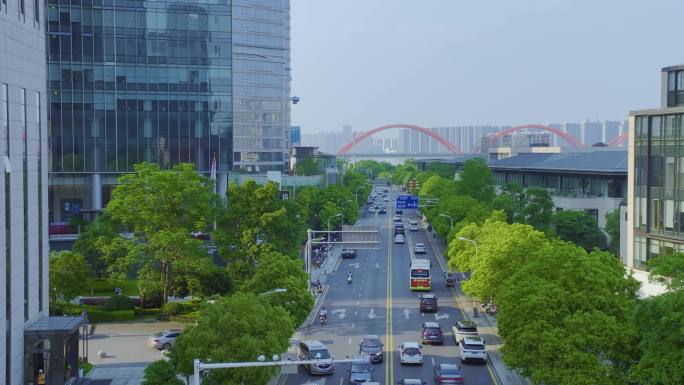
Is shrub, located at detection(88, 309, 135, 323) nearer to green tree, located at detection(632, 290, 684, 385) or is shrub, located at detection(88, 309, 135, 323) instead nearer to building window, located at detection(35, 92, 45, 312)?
building window, located at detection(35, 92, 45, 312)

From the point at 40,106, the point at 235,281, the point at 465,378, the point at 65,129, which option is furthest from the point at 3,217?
the point at 65,129

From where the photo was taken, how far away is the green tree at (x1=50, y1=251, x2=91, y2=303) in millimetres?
59844

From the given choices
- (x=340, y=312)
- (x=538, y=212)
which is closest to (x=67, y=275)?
(x=340, y=312)

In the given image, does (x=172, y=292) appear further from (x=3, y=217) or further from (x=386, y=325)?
(x=3, y=217)

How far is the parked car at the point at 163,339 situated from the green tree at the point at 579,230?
5016cm

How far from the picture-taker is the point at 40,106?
142ft

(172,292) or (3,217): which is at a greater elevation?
(3,217)

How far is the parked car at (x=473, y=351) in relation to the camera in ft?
159

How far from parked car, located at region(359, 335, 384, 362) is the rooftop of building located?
184 feet

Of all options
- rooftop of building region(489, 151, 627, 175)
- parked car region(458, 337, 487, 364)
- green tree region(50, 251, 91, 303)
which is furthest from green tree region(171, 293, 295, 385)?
rooftop of building region(489, 151, 627, 175)

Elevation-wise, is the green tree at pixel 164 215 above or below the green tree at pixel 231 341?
above

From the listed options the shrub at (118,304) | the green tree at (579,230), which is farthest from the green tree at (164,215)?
the green tree at (579,230)

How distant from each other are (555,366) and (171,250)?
33.0 meters

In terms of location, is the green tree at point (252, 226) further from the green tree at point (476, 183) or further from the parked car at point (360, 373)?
the green tree at point (476, 183)
